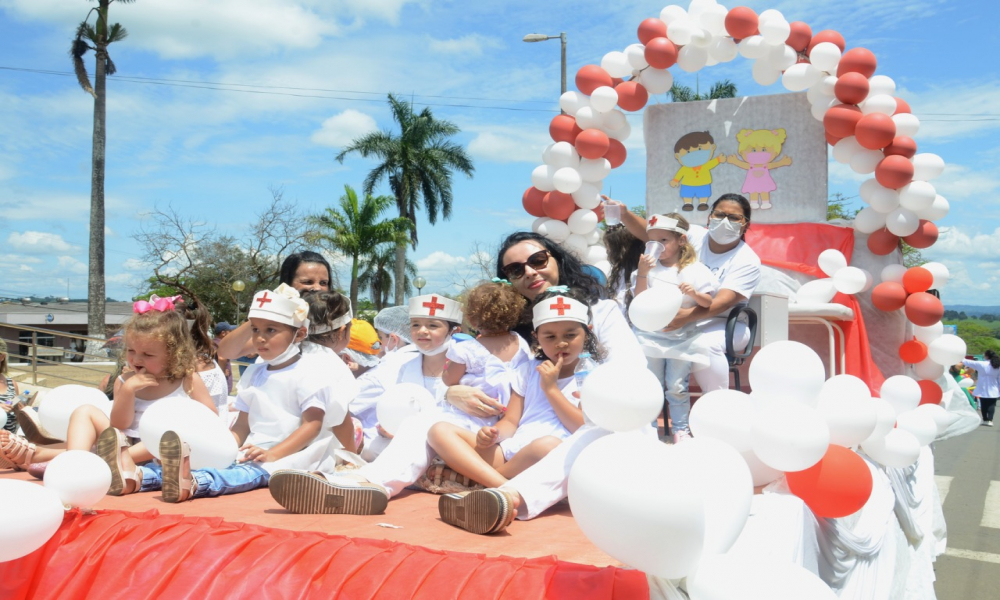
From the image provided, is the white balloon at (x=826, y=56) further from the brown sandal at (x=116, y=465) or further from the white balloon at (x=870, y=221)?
the brown sandal at (x=116, y=465)

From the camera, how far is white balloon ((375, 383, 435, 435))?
3.34 metres

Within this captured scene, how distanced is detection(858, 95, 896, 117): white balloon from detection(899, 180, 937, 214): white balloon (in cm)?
54

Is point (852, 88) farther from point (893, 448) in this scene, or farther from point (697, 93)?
point (697, 93)

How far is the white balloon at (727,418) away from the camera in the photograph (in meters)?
2.34

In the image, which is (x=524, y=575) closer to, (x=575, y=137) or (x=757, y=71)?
(x=575, y=137)

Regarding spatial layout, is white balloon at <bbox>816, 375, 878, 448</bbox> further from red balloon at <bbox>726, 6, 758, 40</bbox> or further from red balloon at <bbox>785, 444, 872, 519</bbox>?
red balloon at <bbox>726, 6, 758, 40</bbox>

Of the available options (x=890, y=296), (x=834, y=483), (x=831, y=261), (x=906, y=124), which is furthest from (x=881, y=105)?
(x=834, y=483)

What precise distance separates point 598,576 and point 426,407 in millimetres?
1725

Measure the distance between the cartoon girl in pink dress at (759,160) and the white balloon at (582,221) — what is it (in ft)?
4.68

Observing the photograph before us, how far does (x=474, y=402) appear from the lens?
9.95ft

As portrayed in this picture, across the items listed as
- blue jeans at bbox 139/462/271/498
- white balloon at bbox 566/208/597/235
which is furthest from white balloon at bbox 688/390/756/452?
white balloon at bbox 566/208/597/235

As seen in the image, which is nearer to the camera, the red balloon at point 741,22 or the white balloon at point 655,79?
the red balloon at point 741,22

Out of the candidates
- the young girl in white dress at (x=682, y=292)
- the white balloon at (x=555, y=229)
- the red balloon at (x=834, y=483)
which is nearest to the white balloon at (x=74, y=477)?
the red balloon at (x=834, y=483)

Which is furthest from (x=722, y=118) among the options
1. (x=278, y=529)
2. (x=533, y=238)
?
(x=278, y=529)
